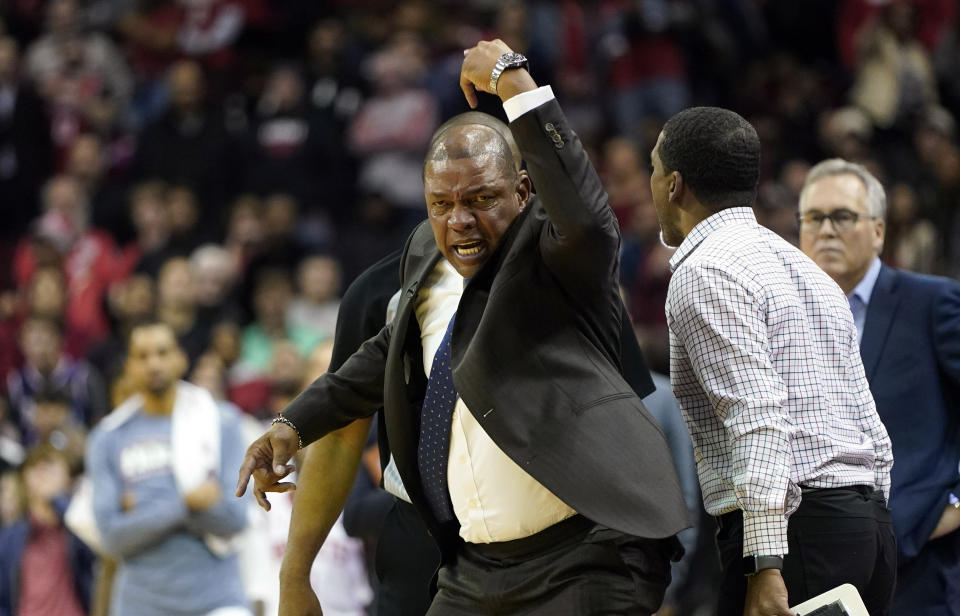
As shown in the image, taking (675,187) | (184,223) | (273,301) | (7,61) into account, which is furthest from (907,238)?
(7,61)

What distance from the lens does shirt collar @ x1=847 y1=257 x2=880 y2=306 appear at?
4.97 m

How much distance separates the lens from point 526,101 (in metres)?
3.29

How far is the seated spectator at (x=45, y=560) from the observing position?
27.7ft

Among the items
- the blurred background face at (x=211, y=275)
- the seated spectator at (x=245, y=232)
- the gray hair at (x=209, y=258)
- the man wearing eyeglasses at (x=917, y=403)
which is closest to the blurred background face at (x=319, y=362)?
the man wearing eyeglasses at (x=917, y=403)

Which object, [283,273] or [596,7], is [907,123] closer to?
[596,7]

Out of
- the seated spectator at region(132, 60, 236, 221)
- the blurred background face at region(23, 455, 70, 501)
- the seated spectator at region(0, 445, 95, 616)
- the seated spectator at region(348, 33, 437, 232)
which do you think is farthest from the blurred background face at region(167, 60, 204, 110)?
the seated spectator at region(0, 445, 95, 616)

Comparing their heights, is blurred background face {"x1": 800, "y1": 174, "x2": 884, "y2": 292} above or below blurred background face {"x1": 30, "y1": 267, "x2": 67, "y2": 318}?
above

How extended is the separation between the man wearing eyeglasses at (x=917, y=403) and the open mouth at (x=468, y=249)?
5.80 ft

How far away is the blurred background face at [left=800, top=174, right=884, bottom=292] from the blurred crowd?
168 inches

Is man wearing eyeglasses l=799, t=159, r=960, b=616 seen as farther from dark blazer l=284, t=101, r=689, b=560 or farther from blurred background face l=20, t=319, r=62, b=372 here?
blurred background face l=20, t=319, r=62, b=372

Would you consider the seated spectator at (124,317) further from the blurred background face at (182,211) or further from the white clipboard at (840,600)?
the white clipboard at (840,600)

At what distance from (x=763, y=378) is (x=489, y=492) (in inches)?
28.1

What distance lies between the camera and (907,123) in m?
11.0

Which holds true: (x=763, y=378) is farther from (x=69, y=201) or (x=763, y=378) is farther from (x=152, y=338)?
(x=69, y=201)
